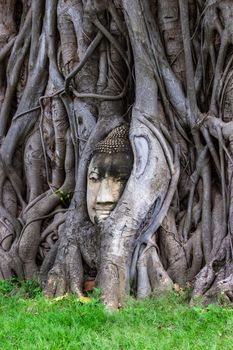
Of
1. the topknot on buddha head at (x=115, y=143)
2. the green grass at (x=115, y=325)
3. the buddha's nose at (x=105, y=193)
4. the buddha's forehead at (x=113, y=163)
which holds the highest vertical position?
the topknot on buddha head at (x=115, y=143)

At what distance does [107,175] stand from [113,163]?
12 cm

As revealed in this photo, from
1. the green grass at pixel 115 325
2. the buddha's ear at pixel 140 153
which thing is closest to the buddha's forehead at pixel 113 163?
Answer: the buddha's ear at pixel 140 153

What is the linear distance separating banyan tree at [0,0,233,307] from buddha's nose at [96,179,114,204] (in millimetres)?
12

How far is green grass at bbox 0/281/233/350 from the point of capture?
3.66 metres

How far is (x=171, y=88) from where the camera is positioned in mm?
5523

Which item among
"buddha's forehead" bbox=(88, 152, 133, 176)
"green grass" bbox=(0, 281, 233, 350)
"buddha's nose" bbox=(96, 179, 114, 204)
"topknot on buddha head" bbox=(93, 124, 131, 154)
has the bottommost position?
"green grass" bbox=(0, 281, 233, 350)

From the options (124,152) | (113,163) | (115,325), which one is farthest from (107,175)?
(115,325)

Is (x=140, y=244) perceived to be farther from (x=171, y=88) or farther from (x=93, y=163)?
(x=171, y=88)

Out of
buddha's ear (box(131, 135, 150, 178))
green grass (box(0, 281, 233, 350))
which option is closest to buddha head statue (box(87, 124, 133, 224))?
buddha's ear (box(131, 135, 150, 178))

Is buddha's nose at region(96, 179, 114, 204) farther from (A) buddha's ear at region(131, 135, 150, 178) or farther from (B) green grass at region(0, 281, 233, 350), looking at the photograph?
(B) green grass at region(0, 281, 233, 350)

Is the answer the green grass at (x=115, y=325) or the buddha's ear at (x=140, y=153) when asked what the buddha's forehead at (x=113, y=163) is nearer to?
the buddha's ear at (x=140, y=153)

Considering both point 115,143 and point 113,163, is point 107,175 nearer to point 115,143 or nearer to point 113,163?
point 113,163

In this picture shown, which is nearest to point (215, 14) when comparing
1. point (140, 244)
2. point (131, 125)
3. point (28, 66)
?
point (131, 125)

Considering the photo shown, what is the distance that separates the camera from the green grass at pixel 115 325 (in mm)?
3664
